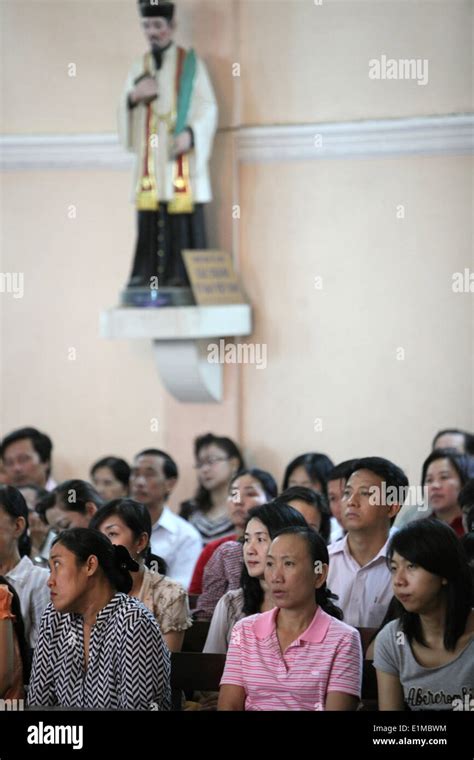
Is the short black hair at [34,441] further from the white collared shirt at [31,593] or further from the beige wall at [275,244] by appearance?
the white collared shirt at [31,593]

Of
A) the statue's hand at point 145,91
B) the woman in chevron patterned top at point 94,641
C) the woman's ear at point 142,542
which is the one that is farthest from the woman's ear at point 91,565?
the statue's hand at point 145,91

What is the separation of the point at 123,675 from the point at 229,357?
13.1 feet

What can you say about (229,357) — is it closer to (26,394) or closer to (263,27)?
(26,394)

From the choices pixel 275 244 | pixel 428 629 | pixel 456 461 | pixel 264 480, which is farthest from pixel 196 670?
pixel 275 244

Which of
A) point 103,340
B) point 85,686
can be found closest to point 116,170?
point 103,340

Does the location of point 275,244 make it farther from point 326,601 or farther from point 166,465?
point 326,601

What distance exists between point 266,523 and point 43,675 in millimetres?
892

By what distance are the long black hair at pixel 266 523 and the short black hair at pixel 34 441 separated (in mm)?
2868

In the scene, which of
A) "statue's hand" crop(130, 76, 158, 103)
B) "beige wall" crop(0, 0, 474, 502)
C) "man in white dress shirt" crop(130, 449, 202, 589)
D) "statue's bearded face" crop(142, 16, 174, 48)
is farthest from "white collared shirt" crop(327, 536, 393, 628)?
"statue's bearded face" crop(142, 16, 174, 48)

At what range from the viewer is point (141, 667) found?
383 centimetres

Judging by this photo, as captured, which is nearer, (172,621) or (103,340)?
(172,621)

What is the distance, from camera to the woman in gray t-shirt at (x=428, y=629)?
368 centimetres

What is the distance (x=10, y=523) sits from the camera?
468cm
